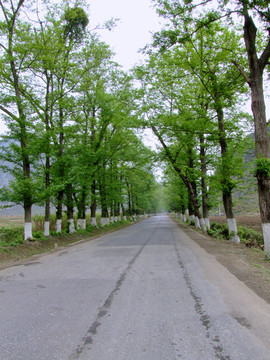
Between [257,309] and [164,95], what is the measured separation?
747 inches

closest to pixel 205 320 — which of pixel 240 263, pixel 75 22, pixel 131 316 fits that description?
pixel 131 316

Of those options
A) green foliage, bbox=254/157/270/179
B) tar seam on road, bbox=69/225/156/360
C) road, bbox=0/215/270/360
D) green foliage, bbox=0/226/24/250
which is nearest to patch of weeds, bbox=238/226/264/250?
green foliage, bbox=254/157/270/179

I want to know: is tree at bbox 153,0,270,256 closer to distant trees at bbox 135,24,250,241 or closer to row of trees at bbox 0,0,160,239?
distant trees at bbox 135,24,250,241

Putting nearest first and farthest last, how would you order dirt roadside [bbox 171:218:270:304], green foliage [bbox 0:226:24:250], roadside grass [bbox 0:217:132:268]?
dirt roadside [bbox 171:218:270:304] → roadside grass [bbox 0:217:132:268] → green foliage [bbox 0:226:24:250]

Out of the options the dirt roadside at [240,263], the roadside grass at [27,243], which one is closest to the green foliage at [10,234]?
the roadside grass at [27,243]

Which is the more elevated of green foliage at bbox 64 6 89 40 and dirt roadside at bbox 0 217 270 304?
green foliage at bbox 64 6 89 40

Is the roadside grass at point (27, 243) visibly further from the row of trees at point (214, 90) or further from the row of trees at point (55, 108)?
the row of trees at point (214, 90)

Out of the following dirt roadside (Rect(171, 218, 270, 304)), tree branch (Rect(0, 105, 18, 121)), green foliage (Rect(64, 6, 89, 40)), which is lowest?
dirt roadside (Rect(171, 218, 270, 304))

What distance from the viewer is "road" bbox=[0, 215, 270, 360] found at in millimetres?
3080

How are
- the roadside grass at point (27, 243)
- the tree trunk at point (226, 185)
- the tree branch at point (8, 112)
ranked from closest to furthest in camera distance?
the roadside grass at point (27, 243) → the tree branch at point (8, 112) → the tree trunk at point (226, 185)

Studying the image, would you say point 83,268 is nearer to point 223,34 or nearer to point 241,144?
point 241,144

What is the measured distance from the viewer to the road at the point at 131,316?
3.08 m

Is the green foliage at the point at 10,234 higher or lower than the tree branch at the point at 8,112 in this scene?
lower

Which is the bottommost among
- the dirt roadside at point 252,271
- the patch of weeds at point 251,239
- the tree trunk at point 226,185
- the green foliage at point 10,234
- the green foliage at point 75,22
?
the patch of weeds at point 251,239
